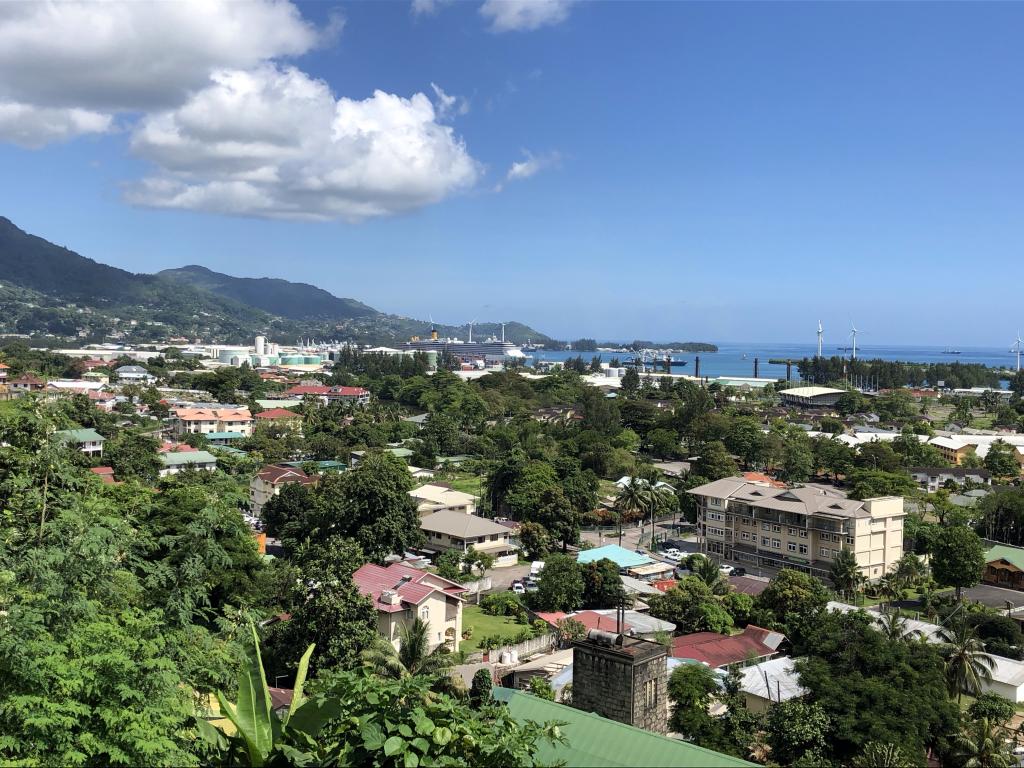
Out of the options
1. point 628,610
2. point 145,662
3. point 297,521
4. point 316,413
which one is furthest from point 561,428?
point 145,662

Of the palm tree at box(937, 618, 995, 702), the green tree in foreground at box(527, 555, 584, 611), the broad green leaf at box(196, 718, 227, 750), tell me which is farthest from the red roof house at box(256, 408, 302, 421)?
the broad green leaf at box(196, 718, 227, 750)

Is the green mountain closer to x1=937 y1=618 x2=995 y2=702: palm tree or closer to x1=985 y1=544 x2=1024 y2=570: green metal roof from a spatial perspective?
x1=985 y1=544 x2=1024 y2=570: green metal roof

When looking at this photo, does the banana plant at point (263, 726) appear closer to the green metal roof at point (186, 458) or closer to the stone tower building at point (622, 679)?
the stone tower building at point (622, 679)

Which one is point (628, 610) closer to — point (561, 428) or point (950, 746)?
point (950, 746)

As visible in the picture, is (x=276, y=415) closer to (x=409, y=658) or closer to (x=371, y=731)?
(x=409, y=658)

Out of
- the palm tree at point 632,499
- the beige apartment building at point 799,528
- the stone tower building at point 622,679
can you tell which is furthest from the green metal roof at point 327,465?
the stone tower building at point 622,679

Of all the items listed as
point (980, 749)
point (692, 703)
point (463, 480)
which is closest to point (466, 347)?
point (463, 480)
